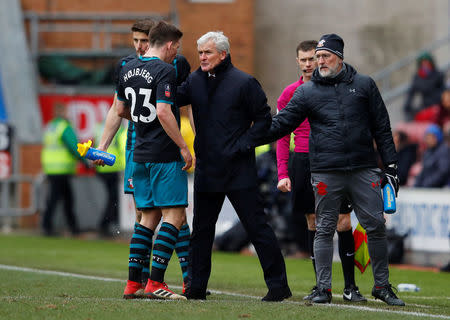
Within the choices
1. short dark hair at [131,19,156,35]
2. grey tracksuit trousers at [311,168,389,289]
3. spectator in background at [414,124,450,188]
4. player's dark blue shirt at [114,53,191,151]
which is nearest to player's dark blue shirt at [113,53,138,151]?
player's dark blue shirt at [114,53,191,151]

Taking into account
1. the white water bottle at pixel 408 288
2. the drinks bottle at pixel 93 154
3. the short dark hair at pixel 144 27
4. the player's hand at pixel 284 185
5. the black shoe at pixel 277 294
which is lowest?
the white water bottle at pixel 408 288

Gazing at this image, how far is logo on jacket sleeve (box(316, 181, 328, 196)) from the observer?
8727mm

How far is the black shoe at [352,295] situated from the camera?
9133 millimetres

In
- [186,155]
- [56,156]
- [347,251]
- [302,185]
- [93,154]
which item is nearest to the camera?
[186,155]

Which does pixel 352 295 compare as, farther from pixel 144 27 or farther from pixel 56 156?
pixel 56 156

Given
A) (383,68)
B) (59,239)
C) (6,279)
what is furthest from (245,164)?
(383,68)

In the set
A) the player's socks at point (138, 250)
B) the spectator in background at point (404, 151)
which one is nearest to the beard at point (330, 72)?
the player's socks at point (138, 250)

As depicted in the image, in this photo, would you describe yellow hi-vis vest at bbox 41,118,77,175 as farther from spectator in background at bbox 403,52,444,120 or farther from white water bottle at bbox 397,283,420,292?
white water bottle at bbox 397,283,420,292

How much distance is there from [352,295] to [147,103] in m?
2.37

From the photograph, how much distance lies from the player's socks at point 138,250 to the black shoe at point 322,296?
1.41 m

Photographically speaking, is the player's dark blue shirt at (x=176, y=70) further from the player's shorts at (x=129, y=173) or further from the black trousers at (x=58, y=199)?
the black trousers at (x=58, y=199)

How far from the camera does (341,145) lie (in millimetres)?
8594

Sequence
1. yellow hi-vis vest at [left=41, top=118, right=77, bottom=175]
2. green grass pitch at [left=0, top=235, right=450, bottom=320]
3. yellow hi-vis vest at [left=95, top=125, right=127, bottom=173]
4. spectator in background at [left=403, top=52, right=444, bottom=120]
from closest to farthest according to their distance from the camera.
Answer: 1. green grass pitch at [left=0, top=235, right=450, bottom=320]
2. yellow hi-vis vest at [left=95, top=125, right=127, bottom=173]
3. yellow hi-vis vest at [left=41, top=118, right=77, bottom=175]
4. spectator in background at [left=403, top=52, right=444, bottom=120]

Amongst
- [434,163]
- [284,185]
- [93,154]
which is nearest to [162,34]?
[93,154]
